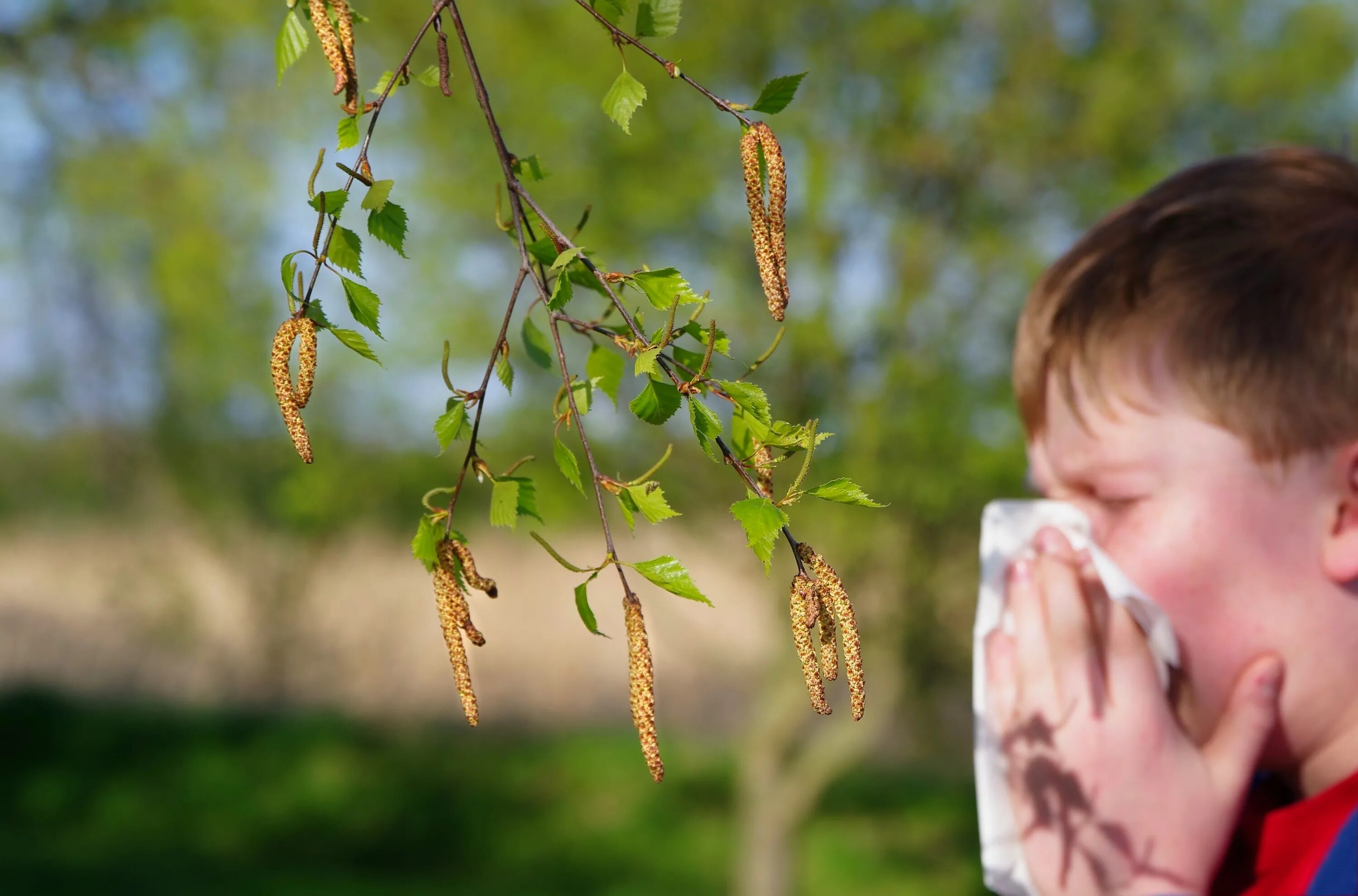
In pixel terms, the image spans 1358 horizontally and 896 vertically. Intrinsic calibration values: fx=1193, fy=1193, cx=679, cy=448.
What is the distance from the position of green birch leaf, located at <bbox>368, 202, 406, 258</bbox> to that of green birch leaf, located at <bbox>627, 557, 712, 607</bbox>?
0.32 meters

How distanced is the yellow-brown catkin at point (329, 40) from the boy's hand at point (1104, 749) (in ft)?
2.98

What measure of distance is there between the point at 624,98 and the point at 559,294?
0.65ft

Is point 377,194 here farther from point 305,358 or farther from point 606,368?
point 606,368

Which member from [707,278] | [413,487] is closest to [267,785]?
[413,487]

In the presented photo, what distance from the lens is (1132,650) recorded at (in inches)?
49.3

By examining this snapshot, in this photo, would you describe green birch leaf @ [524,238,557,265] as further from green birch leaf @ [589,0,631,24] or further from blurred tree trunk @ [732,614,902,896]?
blurred tree trunk @ [732,614,902,896]

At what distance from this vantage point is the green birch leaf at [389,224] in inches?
35.7

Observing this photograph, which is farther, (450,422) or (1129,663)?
(1129,663)

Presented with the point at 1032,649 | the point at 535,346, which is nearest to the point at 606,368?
the point at 535,346

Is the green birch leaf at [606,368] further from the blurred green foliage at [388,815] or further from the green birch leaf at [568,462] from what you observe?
the blurred green foliage at [388,815]

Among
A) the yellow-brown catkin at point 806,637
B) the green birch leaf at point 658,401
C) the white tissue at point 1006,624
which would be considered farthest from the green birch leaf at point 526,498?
the white tissue at point 1006,624

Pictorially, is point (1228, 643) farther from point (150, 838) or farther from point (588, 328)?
point (150, 838)

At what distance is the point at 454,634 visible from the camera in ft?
2.83

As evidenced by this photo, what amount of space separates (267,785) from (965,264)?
5.20 m
